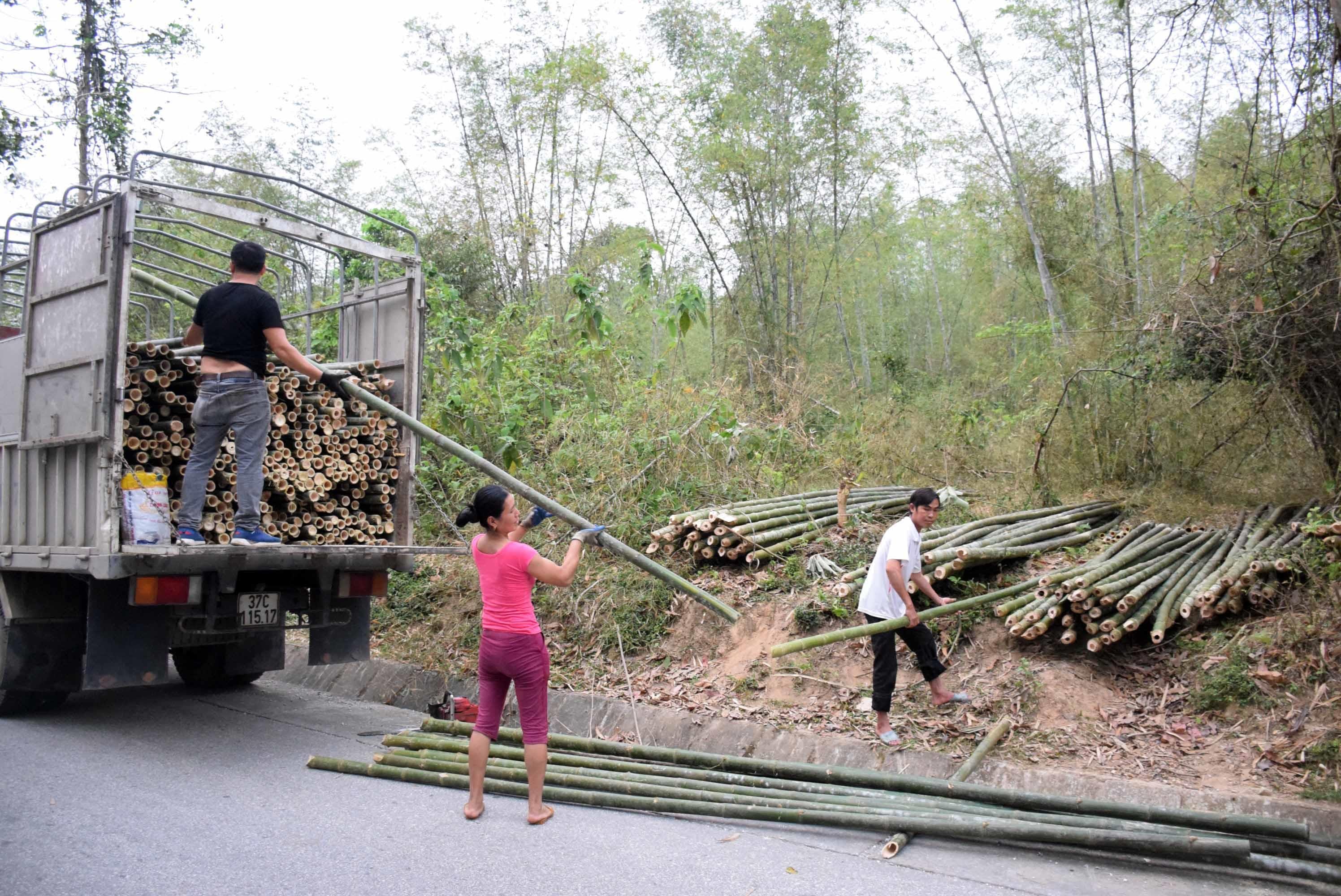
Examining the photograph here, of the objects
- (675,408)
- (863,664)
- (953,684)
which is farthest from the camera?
(675,408)

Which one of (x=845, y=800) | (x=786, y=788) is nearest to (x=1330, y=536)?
(x=845, y=800)

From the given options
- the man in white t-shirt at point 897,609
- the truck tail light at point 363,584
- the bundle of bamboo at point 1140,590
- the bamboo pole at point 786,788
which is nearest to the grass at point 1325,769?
the bamboo pole at point 786,788

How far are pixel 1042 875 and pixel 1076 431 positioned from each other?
5185 mm

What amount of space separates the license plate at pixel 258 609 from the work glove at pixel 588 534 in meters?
2.24

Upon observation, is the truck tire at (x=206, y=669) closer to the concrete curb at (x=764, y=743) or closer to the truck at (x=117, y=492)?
the truck at (x=117, y=492)

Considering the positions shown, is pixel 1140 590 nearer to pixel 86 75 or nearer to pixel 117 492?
pixel 117 492

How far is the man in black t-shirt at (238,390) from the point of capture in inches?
221

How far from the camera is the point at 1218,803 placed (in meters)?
4.56

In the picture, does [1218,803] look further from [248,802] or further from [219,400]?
[219,400]

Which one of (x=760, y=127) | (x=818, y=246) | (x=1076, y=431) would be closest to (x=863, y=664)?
(x=1076, y=431)

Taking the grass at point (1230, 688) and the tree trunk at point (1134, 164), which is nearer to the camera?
the grass at point (1230, 688)

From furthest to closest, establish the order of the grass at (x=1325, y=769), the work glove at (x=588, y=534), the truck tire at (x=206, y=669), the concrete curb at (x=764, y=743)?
the truck tire at (x=206, y=669)
the work glove at (x=588, y=534)
the concrete curb at (x=764, y=743)
the grass at (x=1325, y=769)

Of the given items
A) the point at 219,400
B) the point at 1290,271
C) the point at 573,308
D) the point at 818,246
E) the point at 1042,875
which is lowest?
the point at 1042,875

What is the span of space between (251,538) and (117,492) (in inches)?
28.7
